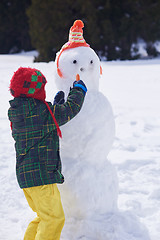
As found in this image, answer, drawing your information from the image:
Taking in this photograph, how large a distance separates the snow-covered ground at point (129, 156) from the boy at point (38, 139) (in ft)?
1.94

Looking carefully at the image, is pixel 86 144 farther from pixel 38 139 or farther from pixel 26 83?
pixel 26 83

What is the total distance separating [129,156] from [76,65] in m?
1.68

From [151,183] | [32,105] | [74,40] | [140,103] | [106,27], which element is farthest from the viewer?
[106,27]

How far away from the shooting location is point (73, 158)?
84.3 inches

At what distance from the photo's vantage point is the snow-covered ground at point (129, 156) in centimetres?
246

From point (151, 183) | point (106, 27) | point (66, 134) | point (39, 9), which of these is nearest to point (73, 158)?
point (66, 134)

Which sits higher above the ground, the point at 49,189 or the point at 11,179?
the point at 49,189

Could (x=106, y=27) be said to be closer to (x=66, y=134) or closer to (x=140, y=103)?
(x=140, y=103)

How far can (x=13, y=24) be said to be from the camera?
47.5 feet

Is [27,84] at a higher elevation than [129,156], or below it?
higher

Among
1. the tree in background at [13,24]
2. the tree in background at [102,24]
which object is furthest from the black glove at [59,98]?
the tree in background at [13,24]

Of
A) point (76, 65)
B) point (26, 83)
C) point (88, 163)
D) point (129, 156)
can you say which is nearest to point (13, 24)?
point (129, 156)

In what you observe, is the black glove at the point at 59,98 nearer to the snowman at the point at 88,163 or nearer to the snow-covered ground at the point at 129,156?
the snowman at the point at 88,163

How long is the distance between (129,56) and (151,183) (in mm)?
8270
